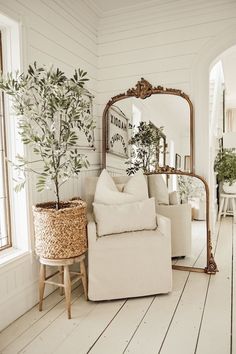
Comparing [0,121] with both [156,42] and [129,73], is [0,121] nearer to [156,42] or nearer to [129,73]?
[129,73]

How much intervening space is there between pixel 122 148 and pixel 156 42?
3.91 feet

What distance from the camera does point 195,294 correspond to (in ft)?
8.05

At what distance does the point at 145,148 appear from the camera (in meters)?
3.19

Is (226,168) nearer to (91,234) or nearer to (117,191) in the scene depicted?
(117,191)

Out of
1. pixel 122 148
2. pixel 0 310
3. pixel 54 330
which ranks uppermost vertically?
pixel 122 148

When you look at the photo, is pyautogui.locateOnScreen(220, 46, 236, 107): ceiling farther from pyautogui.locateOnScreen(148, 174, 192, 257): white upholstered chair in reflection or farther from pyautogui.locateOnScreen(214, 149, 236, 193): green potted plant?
pyautogui.locateOnScreen(148, 174, 192, 257): white upholstered chair in reflection

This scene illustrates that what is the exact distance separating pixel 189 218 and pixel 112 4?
7.84 feet

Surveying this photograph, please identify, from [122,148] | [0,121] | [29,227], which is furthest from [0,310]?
[122,148]

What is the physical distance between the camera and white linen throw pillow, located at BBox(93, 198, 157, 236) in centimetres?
243

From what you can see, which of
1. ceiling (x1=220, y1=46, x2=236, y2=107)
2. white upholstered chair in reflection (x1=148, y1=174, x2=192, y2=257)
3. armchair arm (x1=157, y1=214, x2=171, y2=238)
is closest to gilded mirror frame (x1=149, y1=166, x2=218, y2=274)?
white upholstered chair in reflection (x1=148, y1=174, x2=192, y2=257)

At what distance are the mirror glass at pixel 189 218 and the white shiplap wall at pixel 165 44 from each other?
8.2 inches

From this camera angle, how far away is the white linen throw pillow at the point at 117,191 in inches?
103

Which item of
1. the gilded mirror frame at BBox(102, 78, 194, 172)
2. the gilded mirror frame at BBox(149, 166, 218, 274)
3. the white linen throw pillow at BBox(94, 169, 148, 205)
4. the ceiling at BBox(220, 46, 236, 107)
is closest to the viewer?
the white linen throw pillow at BBox(94, 169, 148, 205)

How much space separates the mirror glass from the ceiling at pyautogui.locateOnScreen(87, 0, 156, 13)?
1.89 m
